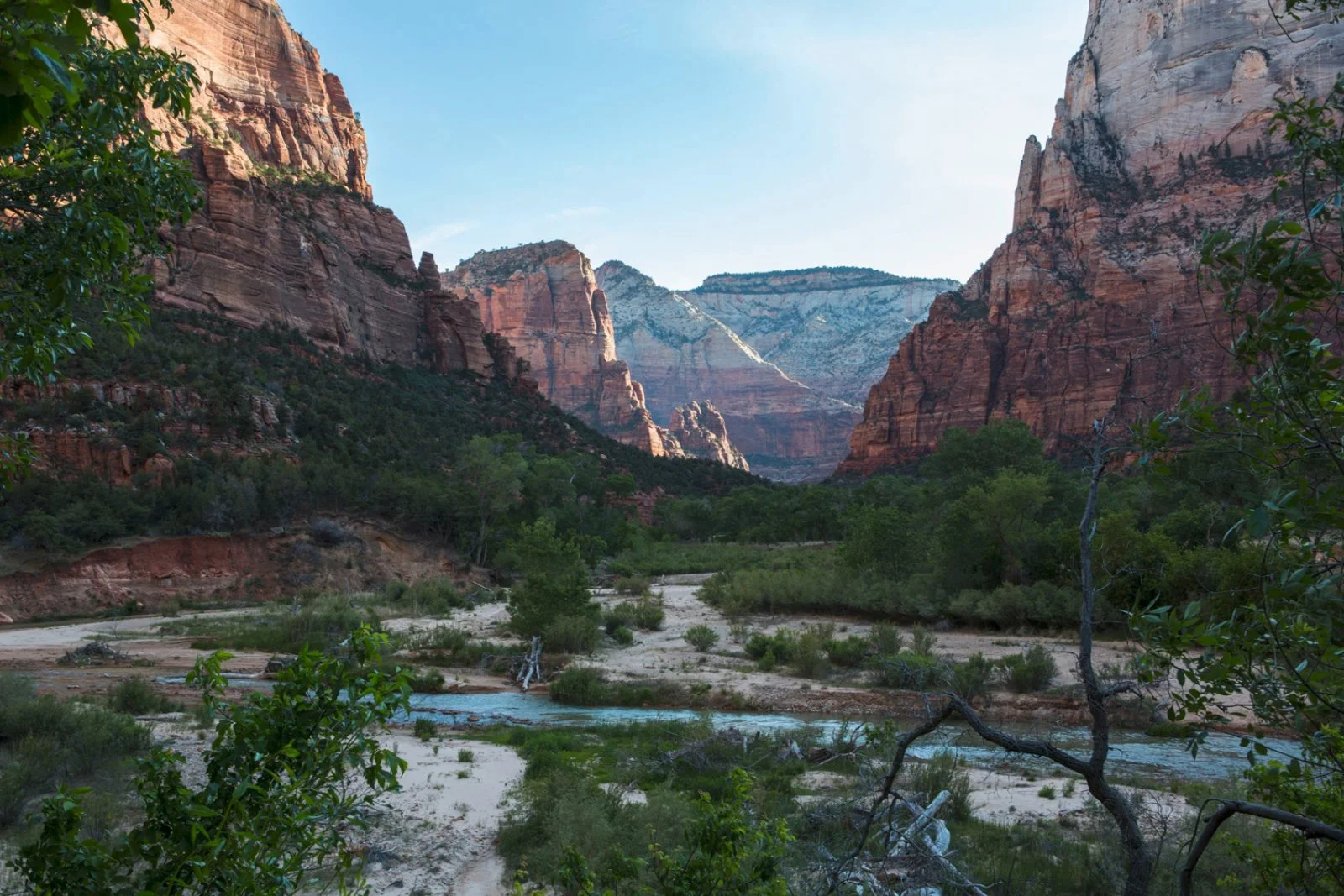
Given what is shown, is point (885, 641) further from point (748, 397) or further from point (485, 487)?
point (748, 397)

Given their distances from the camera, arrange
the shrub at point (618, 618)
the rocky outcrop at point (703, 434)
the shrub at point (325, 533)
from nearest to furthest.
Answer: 1. the shrub at point (618, 618)
2. the shrub at point (325, 533)
3. the rocky outcrop at point (703, 434)

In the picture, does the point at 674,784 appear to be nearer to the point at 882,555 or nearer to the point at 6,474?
the point at 6,474

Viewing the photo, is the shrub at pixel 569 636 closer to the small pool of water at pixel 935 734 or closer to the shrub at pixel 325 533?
the small pool of water at pixel 935 734

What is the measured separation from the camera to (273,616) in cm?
2392

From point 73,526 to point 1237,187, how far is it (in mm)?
82540

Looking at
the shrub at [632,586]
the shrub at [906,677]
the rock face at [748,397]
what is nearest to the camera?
the shrub at [906,677]

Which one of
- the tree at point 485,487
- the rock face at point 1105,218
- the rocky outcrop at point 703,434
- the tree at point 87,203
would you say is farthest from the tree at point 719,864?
the rocky outcrop at point 703,434

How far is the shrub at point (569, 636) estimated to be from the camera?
20.0 m

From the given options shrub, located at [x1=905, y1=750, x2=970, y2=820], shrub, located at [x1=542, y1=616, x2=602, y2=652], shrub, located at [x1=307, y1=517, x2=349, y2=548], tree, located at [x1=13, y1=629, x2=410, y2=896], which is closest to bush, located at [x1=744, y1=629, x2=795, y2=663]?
shrub, located at [x1=542, y1=616, x2=602, y2=652]

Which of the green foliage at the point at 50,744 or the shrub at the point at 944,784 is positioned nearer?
the green foliage at the point at 50,744

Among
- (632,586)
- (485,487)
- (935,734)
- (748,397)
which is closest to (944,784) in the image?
(935,734)

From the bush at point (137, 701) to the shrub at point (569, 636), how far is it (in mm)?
8613

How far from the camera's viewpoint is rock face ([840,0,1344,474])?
72312mm

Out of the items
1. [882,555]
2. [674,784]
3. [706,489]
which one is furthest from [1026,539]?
[706,489]
